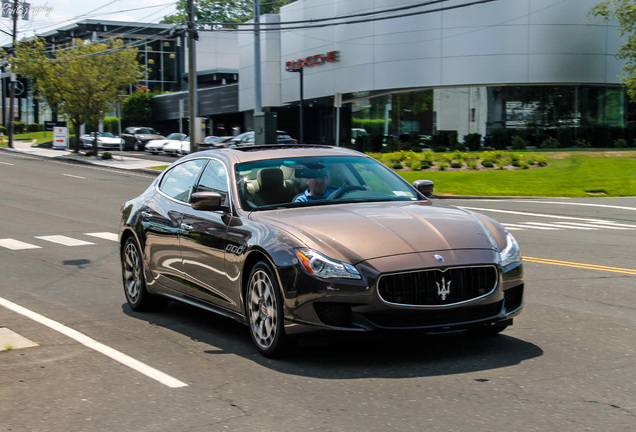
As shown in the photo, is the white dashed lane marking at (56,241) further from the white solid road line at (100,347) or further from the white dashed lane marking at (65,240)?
the white solid road line at (100,347)

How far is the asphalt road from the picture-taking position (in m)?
4.90

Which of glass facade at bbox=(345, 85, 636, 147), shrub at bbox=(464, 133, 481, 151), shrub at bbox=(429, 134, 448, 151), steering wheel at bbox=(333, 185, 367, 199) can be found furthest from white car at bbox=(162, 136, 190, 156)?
steering wheel at bbox=(333, 185, 367, 199)

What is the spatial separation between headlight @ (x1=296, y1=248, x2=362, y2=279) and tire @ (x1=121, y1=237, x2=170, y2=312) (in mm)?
2750

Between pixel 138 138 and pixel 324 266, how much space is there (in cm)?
6122

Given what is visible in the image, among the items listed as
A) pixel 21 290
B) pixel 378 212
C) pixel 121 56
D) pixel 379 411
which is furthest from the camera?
pixel 121 56

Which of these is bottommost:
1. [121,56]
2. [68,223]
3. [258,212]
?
[68,223]

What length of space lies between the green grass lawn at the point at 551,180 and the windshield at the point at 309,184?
65.4 feet

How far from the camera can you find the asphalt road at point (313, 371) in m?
4.90

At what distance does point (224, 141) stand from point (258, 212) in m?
48.7

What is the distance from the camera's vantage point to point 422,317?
232 inches

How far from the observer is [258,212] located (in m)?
6.86

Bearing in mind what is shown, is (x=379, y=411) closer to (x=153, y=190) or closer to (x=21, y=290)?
(x=153, y=190)

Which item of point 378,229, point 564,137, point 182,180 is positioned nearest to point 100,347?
point 182,180

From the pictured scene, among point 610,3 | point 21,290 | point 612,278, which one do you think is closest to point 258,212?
point 21,290
